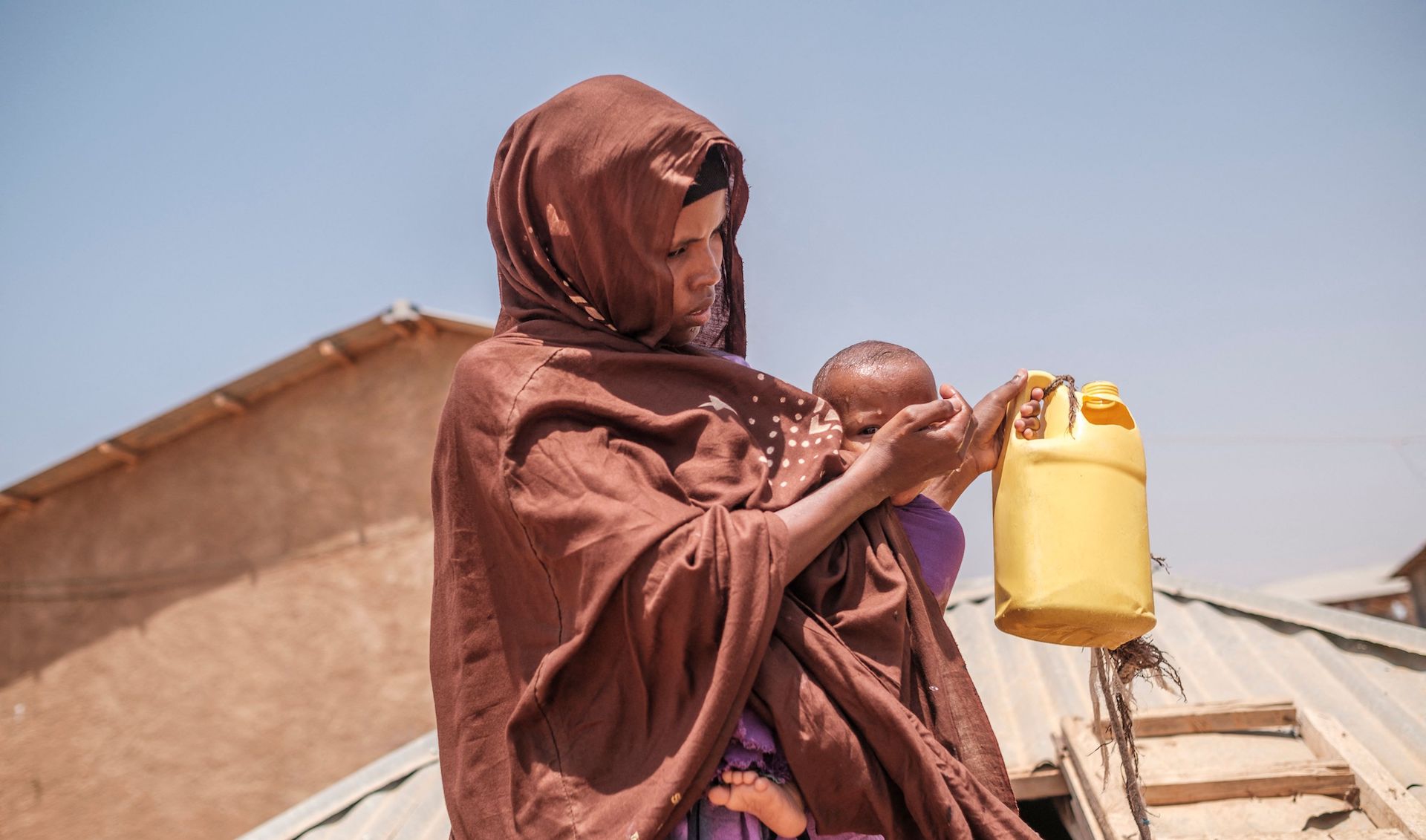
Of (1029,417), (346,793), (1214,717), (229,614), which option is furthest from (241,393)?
(1029,417)

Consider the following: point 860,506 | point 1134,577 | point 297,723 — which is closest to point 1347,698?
point 1134,577

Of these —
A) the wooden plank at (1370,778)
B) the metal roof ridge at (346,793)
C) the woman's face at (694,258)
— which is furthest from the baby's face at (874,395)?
the metal roof ridge at (346,793)

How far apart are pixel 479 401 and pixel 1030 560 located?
1.00 metres

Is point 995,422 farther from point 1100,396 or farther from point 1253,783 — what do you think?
point 1253,783

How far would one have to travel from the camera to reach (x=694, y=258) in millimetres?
2051

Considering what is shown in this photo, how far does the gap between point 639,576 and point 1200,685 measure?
360cm

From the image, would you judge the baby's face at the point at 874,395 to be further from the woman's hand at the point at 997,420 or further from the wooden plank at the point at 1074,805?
the wooden plank at the point at 1074,805

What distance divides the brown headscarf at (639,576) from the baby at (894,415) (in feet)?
0.43

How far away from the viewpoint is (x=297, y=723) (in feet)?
32.1

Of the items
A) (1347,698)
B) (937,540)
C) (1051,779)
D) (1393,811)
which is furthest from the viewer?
(1347,698)

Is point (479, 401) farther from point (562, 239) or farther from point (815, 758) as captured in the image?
point (815, 758)

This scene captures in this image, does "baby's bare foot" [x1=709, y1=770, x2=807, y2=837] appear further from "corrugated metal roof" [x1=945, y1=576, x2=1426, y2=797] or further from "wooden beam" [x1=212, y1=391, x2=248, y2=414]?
"wooden beam" [x1=212, y1=391, x2=248, y2=414]

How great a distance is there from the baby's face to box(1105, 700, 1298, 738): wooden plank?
204 centimetres

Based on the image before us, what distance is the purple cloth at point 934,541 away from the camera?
2215mm
